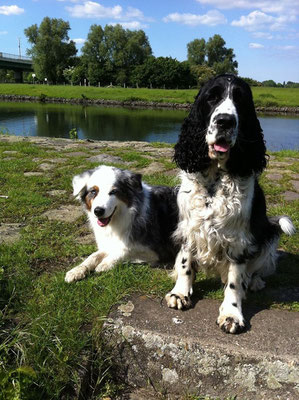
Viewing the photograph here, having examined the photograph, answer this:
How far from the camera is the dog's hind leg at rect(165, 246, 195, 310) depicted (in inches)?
123

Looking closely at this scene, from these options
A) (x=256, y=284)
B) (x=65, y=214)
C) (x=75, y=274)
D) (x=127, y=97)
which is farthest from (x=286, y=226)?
(x=127, y=97)

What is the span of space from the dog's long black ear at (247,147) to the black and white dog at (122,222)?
108cm

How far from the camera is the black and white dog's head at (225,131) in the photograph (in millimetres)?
2863

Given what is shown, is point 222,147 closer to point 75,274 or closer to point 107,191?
point 107,191

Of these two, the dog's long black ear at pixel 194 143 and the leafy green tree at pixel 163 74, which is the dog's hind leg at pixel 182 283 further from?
the leafy green tree at pixel 163 74

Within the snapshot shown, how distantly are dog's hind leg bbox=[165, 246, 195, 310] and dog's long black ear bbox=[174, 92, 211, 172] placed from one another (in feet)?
2.66

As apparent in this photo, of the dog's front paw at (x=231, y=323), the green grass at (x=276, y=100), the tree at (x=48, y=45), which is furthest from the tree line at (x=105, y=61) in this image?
the dog's front paw at (x=231, y=323)

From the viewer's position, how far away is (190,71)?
85625 millimetres

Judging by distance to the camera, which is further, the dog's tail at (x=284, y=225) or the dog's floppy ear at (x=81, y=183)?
the dog's floppy ear at (x=81, y=183)

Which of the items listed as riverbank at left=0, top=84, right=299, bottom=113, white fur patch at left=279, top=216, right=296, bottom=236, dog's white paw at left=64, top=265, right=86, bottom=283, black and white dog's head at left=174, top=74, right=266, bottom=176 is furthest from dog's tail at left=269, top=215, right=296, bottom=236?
riverbank at left=0, top=84, right=299, bottom=113

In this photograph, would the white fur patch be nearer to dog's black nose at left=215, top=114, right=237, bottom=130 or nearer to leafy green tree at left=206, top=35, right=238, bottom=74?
dog's black nose at left=215, top=114, right=237, bottom=130

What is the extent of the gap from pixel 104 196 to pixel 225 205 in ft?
4.51

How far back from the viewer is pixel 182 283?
3316 millimetres

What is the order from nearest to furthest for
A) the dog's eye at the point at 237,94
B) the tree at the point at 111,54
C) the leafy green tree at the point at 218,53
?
1. the dog's eye at the point at 237,94
2. the tree at the point at 111,54
3. the leafy green tree at the point at 218,53
